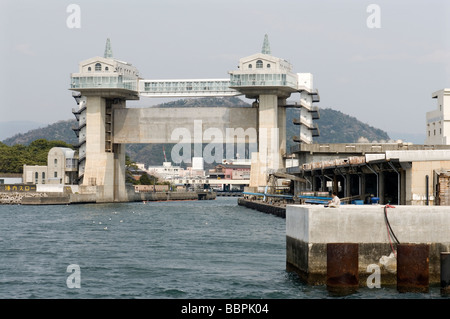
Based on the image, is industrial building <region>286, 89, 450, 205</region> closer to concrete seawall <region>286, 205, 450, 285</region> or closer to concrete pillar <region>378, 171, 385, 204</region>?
A: concrete pillar <region>378, 171, 385, 204</region>

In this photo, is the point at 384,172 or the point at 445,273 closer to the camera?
the point at 445,273

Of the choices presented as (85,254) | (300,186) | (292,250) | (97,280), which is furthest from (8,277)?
(300,186)

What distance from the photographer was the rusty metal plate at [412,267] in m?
28.7

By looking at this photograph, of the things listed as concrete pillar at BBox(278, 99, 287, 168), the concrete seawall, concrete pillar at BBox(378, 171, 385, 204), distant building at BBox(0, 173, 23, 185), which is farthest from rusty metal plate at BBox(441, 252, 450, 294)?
distant building at BBox(0, 173, 23, 185)

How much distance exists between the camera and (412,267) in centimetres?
2895

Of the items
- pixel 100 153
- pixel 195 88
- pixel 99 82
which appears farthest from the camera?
pixel 100 153

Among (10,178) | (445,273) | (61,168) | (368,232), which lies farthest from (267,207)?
(10,178)

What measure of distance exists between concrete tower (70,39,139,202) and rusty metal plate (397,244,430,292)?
104 meters

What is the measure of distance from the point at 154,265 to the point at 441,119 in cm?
10960

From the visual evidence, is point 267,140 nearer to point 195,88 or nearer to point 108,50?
point 195,88

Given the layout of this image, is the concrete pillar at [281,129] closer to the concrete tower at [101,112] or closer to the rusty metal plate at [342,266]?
the concrete tower at [101,112]

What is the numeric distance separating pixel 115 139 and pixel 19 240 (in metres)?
79.8

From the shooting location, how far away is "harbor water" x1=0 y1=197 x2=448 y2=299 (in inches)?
1200

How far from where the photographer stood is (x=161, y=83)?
130m
